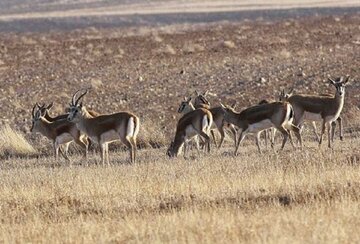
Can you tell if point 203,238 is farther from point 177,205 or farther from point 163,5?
point 163,5

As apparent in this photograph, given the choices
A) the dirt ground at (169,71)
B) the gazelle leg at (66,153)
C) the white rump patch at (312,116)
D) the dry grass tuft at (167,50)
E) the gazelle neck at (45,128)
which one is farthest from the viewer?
the dry grass tuft at (167,50)

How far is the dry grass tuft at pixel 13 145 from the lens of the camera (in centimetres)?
2239

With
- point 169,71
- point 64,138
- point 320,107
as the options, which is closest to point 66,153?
point 64,138

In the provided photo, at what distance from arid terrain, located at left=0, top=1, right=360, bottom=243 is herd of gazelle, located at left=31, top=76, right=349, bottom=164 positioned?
446 mm

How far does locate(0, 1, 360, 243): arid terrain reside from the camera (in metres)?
11.6

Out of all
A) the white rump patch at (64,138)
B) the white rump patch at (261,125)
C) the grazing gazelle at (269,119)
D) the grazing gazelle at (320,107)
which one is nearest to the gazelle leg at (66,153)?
the white rump patch at (64,138)

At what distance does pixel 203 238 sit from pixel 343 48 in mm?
31427

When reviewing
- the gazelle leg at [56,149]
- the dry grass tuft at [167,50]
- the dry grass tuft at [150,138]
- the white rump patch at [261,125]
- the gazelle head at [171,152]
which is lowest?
the dry grass tuft at [167,50]

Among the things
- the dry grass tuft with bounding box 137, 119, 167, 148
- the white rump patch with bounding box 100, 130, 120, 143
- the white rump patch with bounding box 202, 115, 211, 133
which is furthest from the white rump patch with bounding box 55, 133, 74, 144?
the white rump patch with bounding box 202, 115, 211, 133

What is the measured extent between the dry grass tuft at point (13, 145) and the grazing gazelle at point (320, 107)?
6.29 m

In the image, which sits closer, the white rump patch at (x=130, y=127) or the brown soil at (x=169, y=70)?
the white rump patch at (x=130, y=127)

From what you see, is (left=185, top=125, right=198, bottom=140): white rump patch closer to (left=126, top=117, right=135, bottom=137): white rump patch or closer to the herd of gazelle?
the herd of gazelle

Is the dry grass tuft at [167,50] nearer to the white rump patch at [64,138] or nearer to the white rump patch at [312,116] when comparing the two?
the white rump patch at [64,138]

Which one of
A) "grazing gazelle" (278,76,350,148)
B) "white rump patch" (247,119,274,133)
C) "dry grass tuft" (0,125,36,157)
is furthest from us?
"dry grass tuft" (0,125,36,157)
